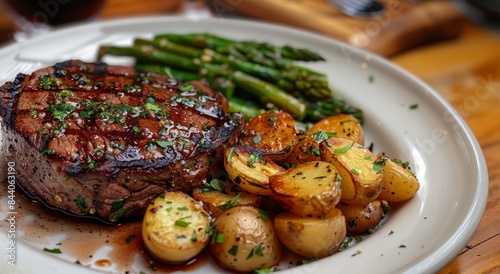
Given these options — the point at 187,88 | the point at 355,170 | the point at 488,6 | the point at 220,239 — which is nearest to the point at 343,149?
the point at 355,170

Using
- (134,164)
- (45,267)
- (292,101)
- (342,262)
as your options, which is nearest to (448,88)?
(292,101)

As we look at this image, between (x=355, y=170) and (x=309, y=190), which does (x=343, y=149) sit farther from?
(x=309, y=190)

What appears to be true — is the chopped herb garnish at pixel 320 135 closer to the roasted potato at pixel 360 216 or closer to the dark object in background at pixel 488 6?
the roasted potato at pixel 360 216

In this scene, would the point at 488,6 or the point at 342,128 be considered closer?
the point at 342,128

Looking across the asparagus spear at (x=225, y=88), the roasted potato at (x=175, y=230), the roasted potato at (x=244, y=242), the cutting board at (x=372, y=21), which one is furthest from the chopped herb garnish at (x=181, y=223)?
the cutting board at (x=372, y=21)

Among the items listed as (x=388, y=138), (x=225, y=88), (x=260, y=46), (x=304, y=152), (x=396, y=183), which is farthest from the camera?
(x=260, y=46)

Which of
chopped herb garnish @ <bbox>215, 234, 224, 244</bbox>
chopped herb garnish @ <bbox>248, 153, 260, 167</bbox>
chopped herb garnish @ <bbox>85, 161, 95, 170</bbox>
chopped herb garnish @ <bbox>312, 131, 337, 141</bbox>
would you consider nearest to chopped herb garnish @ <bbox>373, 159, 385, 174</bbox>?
chopped herb garnish @ <bbox>312, 131, 337, 141</bbox>
